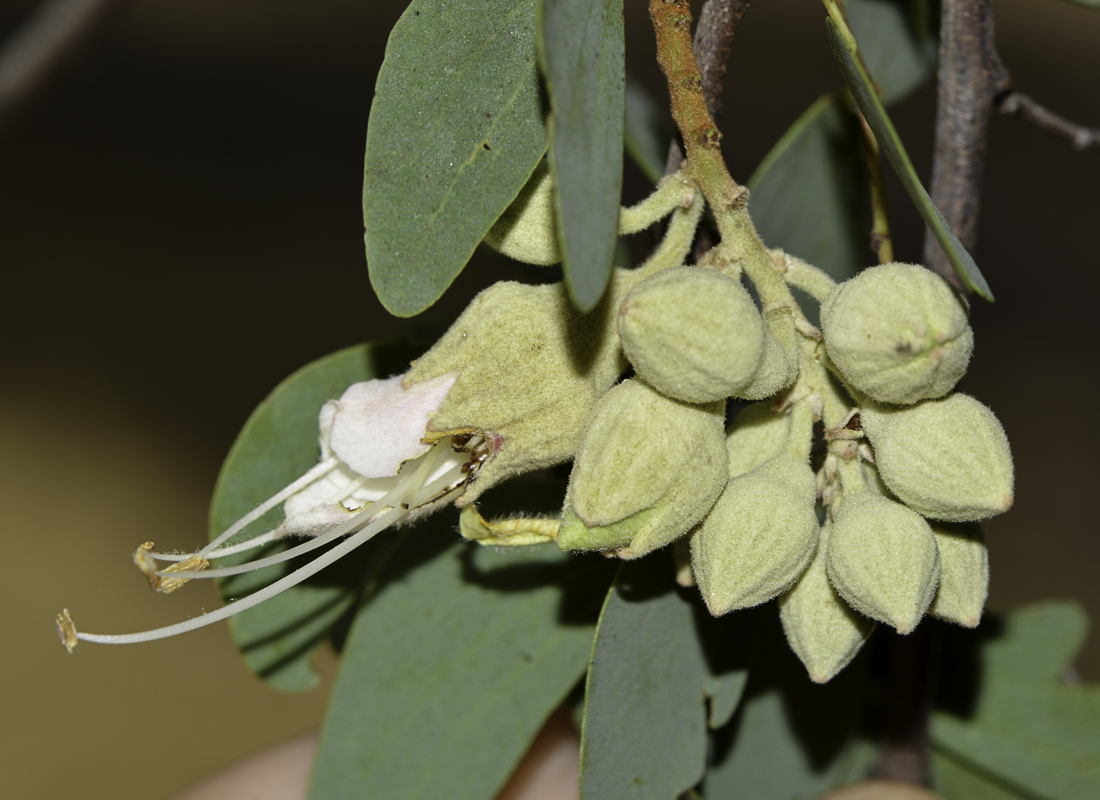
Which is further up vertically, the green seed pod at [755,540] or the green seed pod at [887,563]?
the green seed pod at [755,540]

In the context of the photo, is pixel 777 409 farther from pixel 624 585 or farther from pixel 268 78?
pixel 268 78

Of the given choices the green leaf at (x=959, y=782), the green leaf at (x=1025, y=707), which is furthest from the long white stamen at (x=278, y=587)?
the green leaf at (x=959, y=782)

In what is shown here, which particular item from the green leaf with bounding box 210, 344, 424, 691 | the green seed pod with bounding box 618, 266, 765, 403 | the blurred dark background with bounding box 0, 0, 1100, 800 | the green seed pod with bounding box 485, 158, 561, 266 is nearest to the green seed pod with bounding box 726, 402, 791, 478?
the green seed pod with bounding box 618, 266, 765, 403

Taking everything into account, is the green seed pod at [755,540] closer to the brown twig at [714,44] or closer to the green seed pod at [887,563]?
the green seed pod at [887,563]

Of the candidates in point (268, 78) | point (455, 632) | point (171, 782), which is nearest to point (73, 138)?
point (268, 78)

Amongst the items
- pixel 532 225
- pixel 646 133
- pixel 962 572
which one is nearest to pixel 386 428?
pixel 532 225

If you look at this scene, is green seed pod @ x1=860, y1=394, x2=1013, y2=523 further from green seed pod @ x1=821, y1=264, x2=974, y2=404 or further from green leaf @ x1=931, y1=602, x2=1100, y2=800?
green leaf @ x1=931, y1=602, x2=1100, y2=800
